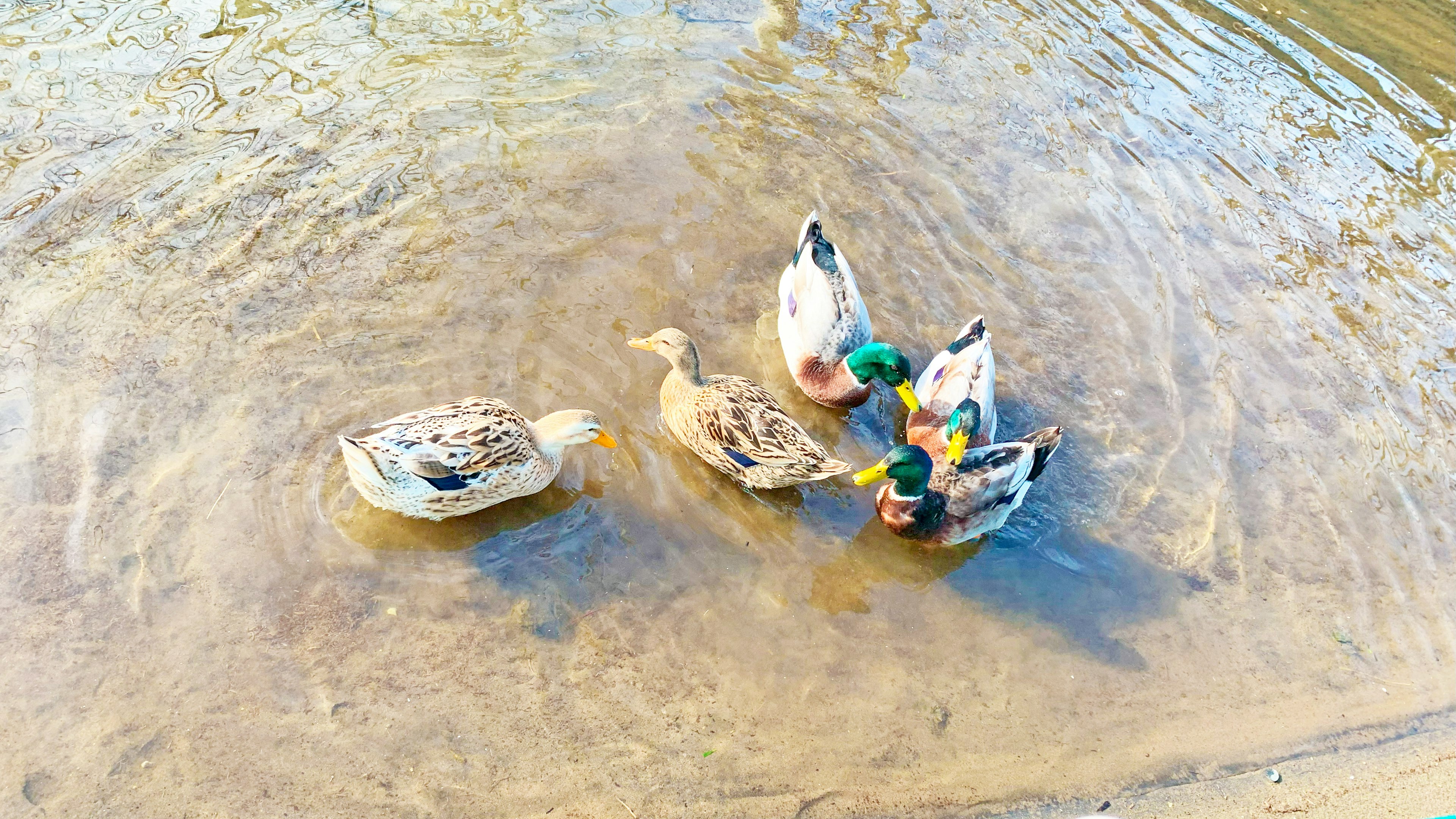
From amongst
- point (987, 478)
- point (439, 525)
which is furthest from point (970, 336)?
point (439, 525)

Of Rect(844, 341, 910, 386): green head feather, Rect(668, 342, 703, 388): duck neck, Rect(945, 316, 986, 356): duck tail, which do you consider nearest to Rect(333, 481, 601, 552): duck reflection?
Rect(668, 342, 703, 388): duck neck

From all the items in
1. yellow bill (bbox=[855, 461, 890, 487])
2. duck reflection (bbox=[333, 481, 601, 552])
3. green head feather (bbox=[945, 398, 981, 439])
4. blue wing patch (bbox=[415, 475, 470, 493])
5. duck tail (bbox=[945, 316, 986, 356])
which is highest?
duck tail (bbox=[945, 316, 986, 356])

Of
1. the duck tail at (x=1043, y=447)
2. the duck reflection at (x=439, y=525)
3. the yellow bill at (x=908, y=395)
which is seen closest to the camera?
the duck reflection at (x=439, y=525)

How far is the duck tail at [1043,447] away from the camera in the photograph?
4.69 metres

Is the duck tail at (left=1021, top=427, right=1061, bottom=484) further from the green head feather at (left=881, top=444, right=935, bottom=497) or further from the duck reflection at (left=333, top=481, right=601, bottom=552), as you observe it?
the duck reflection at (left=333, top=481, right=601, bottom=552)

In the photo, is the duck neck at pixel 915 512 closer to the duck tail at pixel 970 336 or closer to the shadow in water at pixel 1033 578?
the shadow in water at pixel 1033 578

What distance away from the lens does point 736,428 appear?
4.60m

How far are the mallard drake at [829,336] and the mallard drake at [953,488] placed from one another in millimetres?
668

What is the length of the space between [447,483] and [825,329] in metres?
2.42

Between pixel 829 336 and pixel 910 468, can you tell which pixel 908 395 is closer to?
pixel 829 336

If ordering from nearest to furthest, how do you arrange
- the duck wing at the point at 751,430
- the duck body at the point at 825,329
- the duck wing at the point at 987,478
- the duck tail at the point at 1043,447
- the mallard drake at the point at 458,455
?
the mallard drake at the point at 458,455, the duck wing at the point at 987,478, the duck wing at the point at 751,430, the duck tail at the point at 1043,447, the duck body at the point at 825,329

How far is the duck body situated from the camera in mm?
5270

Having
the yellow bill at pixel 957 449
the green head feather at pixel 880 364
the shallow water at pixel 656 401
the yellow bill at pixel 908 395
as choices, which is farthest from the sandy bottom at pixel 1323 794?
the green head feather at pixel 880 364

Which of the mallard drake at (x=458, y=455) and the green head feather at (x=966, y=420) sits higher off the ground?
the green head feather at (x=966, y=420)
